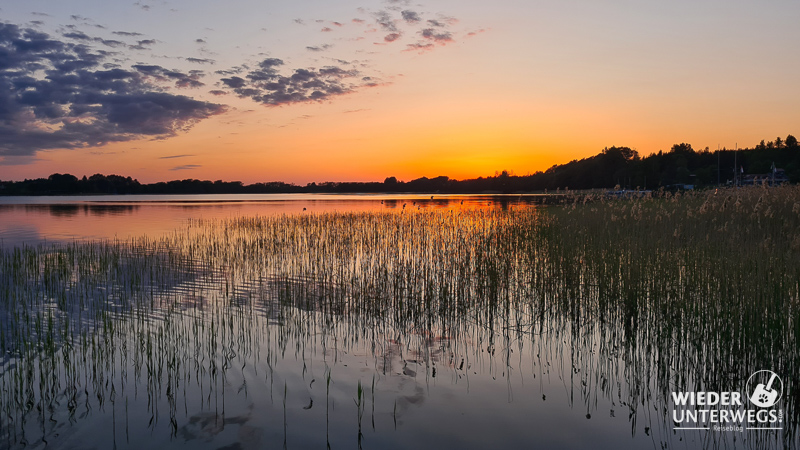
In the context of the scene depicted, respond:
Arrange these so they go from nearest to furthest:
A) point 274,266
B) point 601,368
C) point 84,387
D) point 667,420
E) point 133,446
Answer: point 133,446 < point 667,420 < point 84,387 < point 601,368 < point 274,266

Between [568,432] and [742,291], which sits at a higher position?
[742,291]

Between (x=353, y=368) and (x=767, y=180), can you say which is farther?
(x=767, y=180)

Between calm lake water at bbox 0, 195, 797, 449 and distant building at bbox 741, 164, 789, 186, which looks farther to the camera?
distant building at bbox 741, 164, 789, 186

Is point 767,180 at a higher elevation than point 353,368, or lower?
higher

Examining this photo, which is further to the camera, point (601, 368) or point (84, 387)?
point (601, 368)

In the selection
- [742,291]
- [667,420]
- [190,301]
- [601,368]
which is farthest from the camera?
[190,301]

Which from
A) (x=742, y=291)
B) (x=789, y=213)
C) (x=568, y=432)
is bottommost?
(x=568, y=432)

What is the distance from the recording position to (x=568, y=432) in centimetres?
477

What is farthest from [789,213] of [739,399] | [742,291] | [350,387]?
[350,387]

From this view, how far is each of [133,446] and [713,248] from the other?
13297 mm

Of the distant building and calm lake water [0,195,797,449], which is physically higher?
the distant building

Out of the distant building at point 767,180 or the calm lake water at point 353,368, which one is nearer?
the calm lake water at point 353,368

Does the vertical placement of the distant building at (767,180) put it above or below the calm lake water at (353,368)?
above

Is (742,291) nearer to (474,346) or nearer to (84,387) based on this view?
(474,346)
